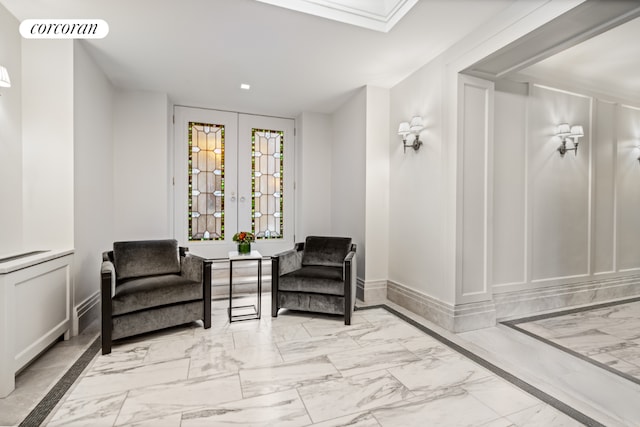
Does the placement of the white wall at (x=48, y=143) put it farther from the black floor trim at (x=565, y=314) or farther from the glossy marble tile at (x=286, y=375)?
the black floor trim at (x=565, y=314)

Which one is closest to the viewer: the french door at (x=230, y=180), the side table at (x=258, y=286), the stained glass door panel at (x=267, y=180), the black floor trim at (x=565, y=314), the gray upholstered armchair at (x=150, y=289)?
the black floor trim at (x=565, y=314)

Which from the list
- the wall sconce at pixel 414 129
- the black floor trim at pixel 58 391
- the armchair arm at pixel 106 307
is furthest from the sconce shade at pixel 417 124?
the black floor trim at pixel 58 391

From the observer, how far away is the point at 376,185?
12.5 feet

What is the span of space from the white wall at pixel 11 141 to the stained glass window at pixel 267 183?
8.88 feet

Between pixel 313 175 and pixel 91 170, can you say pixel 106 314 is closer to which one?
pixel 91 170

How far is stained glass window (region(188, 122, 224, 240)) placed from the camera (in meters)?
4.48

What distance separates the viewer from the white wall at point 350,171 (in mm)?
3865

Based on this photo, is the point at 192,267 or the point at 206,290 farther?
the point at 192,267

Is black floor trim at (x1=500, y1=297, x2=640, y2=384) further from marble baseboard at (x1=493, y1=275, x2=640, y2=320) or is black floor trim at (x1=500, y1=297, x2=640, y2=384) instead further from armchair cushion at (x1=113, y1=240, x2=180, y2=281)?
armchair cushion at (x1=113, y1=240, x2=180, y2=281)

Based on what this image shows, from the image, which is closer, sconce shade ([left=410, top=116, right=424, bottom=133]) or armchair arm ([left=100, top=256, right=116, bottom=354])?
armchair arm ([left=100, top=256, right=116, bottom=354])

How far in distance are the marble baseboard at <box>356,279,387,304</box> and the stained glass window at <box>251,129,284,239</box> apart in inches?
72.1

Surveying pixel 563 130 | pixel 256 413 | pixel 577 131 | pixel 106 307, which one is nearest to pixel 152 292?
pixel 106 307

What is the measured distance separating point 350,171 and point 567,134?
2.59 metres

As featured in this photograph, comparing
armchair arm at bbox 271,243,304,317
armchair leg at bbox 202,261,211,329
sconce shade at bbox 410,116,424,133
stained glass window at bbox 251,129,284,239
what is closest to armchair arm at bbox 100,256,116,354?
armchair leg at bbox 202,261,211,329
